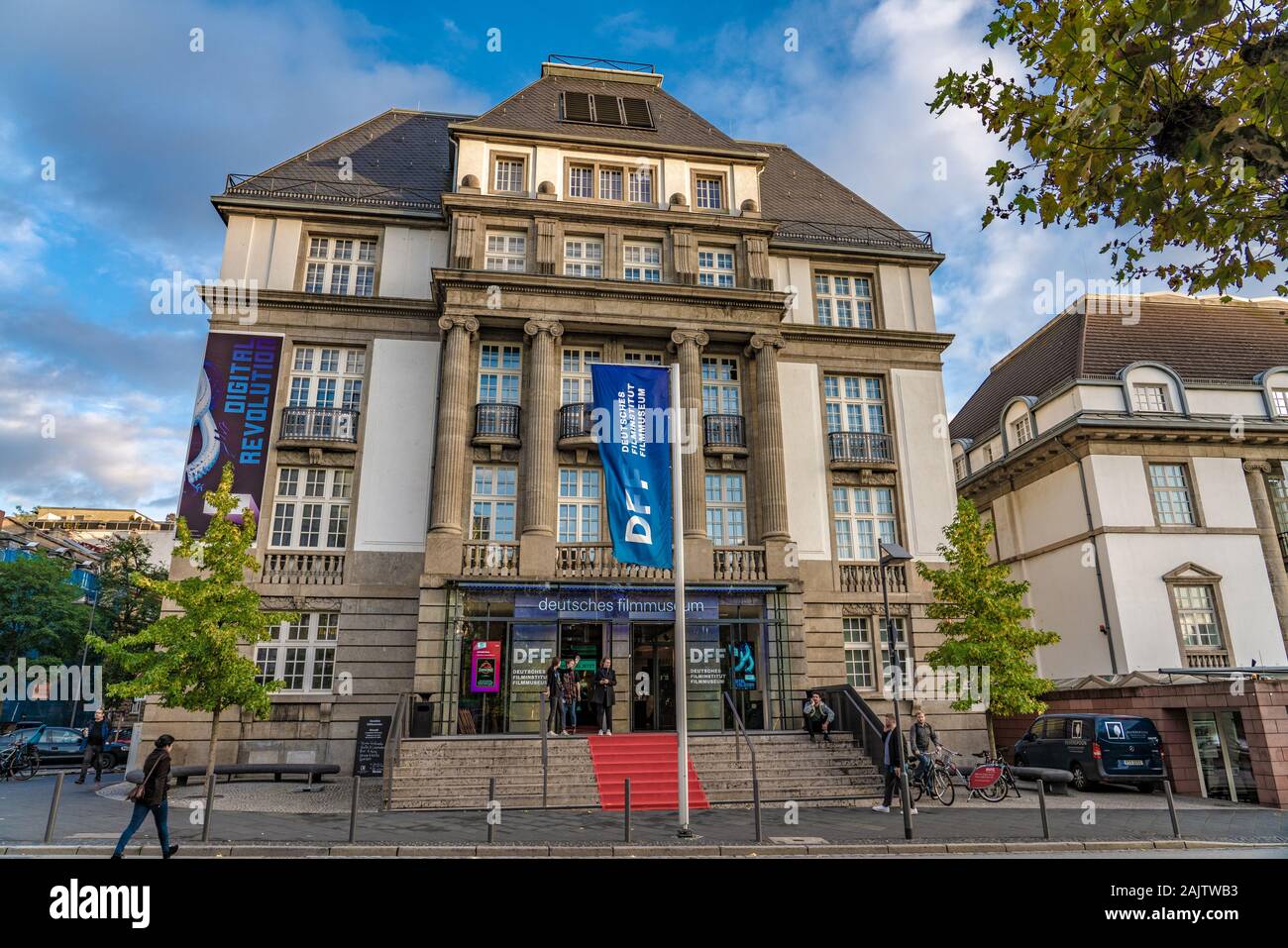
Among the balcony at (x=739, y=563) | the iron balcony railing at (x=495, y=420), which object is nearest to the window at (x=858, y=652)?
the balcony at (x=739, y=563)

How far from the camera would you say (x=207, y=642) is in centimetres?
1841

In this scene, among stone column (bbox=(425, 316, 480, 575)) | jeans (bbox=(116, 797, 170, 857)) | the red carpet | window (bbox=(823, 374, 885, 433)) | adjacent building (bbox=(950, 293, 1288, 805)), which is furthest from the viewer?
window (bbox=(823, 374, 885, 433))

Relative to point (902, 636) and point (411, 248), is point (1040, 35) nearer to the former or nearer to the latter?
point (902, 636)

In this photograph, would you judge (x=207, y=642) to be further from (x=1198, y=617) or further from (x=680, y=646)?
(x=1198, y=617)

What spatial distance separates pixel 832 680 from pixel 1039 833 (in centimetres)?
1218

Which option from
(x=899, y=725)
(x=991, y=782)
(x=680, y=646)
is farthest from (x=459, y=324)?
(x=991, y=782)

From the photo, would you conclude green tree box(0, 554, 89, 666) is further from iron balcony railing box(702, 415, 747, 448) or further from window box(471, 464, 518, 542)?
iron balcony railing box(702, 415, 747, 448)

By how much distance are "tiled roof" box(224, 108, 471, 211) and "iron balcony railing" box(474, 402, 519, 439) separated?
849 centimetres

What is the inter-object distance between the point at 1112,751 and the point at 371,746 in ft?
64.2

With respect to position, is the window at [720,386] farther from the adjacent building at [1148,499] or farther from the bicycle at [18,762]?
the bicycle at [18,762]

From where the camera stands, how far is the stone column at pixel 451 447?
2370 centimetres

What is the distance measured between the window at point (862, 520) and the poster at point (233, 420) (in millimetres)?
19362

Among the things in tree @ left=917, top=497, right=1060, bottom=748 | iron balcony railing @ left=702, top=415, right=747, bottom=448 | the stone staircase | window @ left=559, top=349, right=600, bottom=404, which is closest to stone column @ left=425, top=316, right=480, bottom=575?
window @ left=559, top=349, right=600, bottom=404

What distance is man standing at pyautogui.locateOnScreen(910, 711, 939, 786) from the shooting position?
1832cm
